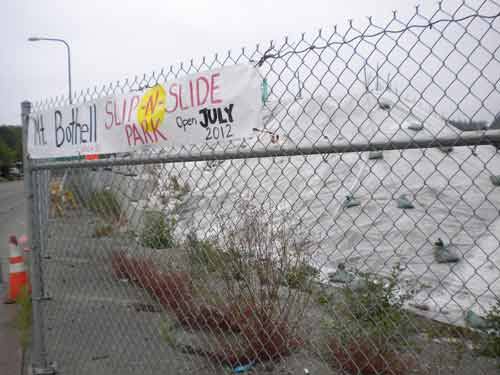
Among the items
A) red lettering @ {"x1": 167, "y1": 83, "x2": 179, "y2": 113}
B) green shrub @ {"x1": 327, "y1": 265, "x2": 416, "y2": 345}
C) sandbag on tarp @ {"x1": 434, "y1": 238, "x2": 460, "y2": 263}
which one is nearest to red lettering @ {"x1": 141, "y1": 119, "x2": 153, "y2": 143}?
red lettering @ {"x1": 167, "y1": 83, "x2": 179, "y2": 113}

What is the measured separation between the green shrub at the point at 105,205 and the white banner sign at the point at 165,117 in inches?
18.8

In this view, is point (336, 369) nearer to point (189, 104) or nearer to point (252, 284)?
point (252, 284)

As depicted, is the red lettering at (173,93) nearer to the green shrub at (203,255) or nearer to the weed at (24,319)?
the green shrub at (203,255)

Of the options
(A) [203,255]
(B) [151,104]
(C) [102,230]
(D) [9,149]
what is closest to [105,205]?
(C) [102,230]

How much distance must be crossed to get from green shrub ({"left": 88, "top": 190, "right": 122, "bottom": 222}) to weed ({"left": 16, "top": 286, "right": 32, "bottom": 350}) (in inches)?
61.0

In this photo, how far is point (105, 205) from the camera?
12.3 ft

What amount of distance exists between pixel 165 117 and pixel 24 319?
3317 millimetres

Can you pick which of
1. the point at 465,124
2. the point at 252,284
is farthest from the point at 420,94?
the point at 252,284

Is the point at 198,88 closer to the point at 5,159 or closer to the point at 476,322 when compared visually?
the point at 476,322

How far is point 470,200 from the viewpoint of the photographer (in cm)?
588

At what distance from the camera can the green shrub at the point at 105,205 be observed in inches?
145

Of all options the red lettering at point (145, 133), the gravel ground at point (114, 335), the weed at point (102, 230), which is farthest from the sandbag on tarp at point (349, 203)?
the weed at point (102, 230)

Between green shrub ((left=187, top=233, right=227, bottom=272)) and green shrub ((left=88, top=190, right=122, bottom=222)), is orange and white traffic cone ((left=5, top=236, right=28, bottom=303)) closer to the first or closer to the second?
green shrub ((left=88, top=190, right=122, bottom=222))

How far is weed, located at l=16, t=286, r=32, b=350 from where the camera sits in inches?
173
